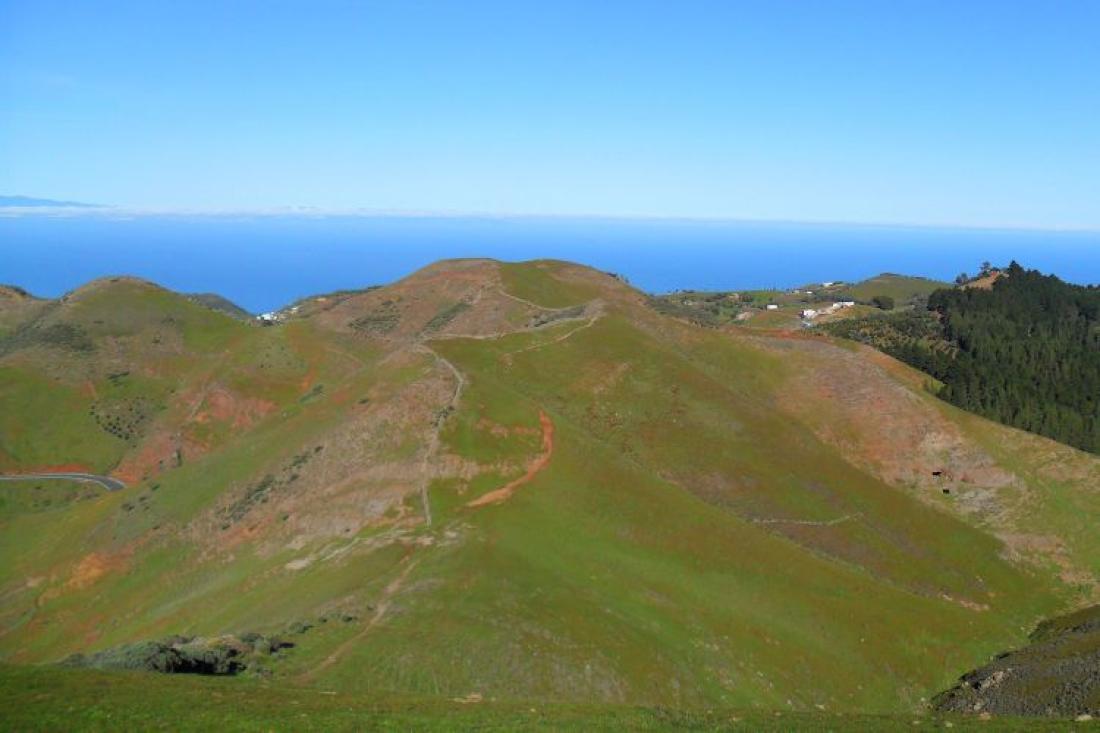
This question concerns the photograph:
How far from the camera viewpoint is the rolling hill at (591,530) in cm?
3291

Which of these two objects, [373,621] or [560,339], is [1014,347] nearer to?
[560,339]

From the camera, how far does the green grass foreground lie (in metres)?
19.5

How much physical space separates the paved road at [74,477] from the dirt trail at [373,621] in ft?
202

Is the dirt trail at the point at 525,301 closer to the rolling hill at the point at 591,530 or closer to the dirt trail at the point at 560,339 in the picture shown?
the rolling hill at the point at 591,530

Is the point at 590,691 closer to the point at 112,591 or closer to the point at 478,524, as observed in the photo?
the point at 478,524

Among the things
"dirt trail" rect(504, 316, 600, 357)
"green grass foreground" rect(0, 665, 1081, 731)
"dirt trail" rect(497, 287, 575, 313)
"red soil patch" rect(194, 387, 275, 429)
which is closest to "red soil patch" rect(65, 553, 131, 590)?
"green grass foreground" rect(0, 665, 1081, 731)

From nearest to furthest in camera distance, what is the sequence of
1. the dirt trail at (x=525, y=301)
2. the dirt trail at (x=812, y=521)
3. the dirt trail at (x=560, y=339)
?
the dirt trail at (x=812, y=521), the dirt trail at (x=560, y=339), the dirt trail at (x=525, y=301)

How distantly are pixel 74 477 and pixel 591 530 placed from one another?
236 ft

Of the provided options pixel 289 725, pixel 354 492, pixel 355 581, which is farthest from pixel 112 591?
pixel 289 725

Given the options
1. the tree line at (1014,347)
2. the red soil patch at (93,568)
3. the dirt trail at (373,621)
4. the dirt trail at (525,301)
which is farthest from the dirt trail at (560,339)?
the tree line at (1014,347)

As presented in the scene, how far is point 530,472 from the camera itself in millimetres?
48562

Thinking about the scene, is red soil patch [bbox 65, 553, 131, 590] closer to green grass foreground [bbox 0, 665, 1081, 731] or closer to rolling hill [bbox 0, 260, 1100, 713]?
rolling hill [bbox 0, 260, 1100, 713]

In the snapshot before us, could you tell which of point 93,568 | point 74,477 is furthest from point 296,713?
point 74,477

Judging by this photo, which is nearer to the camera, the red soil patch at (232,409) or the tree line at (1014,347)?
the red soil patch at (232,409)
